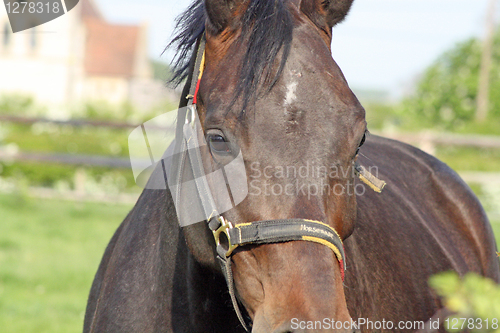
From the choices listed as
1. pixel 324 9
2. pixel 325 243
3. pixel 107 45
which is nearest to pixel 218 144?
pixel 325 243

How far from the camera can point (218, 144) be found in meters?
1.67

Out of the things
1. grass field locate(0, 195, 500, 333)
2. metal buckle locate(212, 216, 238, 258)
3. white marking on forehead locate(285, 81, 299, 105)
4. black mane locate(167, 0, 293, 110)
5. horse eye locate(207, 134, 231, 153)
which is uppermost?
black mane locate(167, 0, 293, 110)

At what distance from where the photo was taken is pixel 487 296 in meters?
0.78

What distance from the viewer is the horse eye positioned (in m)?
1.65

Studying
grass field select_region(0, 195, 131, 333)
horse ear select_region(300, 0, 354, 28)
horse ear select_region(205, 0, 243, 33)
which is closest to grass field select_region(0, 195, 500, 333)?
grass field select_region(0, 195, 131, 333)

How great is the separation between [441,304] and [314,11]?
6.57 ft

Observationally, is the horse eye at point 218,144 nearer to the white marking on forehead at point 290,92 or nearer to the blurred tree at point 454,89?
the white marking on forehead at point 290,92

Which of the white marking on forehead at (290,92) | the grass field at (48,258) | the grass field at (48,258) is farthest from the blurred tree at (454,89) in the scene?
the white marking on forehead at (290,92)

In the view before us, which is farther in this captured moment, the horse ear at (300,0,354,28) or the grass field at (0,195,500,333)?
the grass field at (0,195,500,333)

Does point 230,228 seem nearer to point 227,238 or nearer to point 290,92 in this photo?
point 227,238

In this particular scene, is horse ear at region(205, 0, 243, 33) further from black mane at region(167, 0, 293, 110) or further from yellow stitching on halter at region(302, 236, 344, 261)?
yellow stitching on halter at region(302, 236, 344, 261)

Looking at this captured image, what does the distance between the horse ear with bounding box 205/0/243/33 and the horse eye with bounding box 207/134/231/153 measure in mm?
424

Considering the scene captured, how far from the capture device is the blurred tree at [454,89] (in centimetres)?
2991

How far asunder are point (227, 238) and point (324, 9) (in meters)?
0.95
